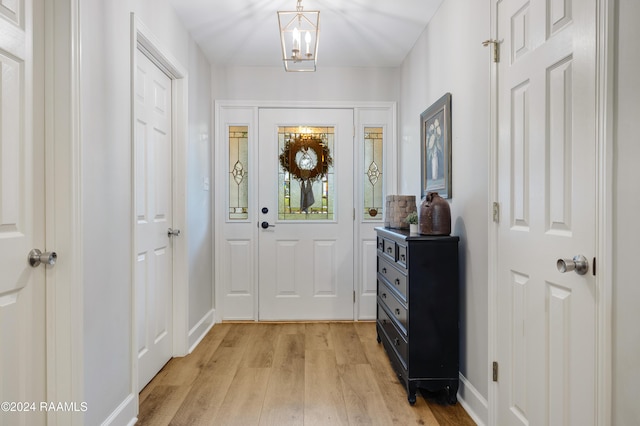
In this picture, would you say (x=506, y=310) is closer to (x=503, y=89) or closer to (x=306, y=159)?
(x=503, y=89)

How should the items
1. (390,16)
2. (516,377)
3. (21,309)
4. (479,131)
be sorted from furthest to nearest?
(390,16), (479,131), (516,377), (21,309)

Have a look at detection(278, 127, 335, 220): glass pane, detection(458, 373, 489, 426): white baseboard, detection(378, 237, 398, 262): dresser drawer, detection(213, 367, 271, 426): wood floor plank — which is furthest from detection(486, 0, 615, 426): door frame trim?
detection(278, 127, 335, 220): glass pane

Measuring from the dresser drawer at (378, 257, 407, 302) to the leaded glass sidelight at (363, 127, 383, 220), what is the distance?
2.95ft

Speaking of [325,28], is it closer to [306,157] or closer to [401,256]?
[306,157]

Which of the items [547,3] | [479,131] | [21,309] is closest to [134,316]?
[21,309]

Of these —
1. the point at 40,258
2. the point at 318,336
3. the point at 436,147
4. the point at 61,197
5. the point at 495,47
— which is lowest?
the point at 318,336

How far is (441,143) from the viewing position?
8.47ft

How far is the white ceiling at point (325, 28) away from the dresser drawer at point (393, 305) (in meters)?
1.97

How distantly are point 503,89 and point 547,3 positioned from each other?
0.40 metres

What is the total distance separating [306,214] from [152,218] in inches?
64.2

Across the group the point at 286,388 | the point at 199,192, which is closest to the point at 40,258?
the point at 286,388

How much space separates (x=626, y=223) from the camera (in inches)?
42.4

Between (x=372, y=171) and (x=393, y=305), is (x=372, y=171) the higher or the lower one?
the higher one

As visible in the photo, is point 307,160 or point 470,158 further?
point 307,160
